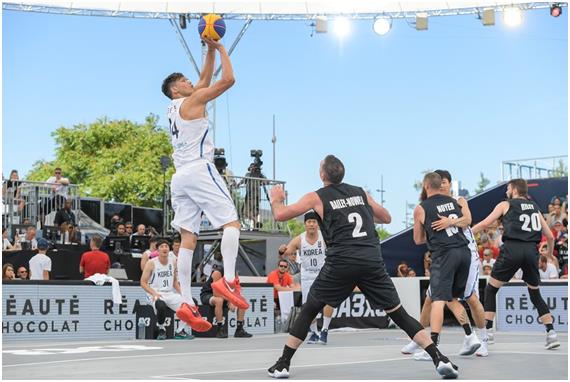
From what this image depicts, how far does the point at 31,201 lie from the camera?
21.9 metres

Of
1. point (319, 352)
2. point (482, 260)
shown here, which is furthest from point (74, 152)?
point (319, 352)

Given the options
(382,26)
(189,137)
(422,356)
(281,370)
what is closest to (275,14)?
(382,26)

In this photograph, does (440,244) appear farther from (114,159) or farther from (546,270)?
(114,159)

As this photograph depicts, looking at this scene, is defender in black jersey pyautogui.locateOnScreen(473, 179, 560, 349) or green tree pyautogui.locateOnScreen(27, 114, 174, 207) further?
green tree pyautogui.locateOnScreen(27, 114, 174, 207)

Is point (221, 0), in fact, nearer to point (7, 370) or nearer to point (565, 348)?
point (565, 348)

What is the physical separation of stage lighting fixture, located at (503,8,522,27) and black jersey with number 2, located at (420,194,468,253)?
2055 centimetres

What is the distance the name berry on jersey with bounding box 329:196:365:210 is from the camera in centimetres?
834

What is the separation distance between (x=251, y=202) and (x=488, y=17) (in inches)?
413

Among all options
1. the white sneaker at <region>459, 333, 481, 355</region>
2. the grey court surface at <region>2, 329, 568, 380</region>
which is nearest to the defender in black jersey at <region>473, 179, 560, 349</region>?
the grey court surface at <region>2, 329, 568, 380</region>

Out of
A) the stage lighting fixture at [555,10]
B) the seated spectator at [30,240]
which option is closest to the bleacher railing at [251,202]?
the seated spectator at [30,240]

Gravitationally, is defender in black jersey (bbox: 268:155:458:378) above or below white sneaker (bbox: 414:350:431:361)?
above

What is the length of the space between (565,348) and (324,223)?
4957 mm

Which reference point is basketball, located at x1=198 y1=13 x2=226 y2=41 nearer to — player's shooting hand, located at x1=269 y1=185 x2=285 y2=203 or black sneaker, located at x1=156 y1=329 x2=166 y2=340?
player's shooting hand, located at x1=269 y1=185 x2=285 y2=203

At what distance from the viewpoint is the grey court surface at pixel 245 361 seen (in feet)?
27.1
